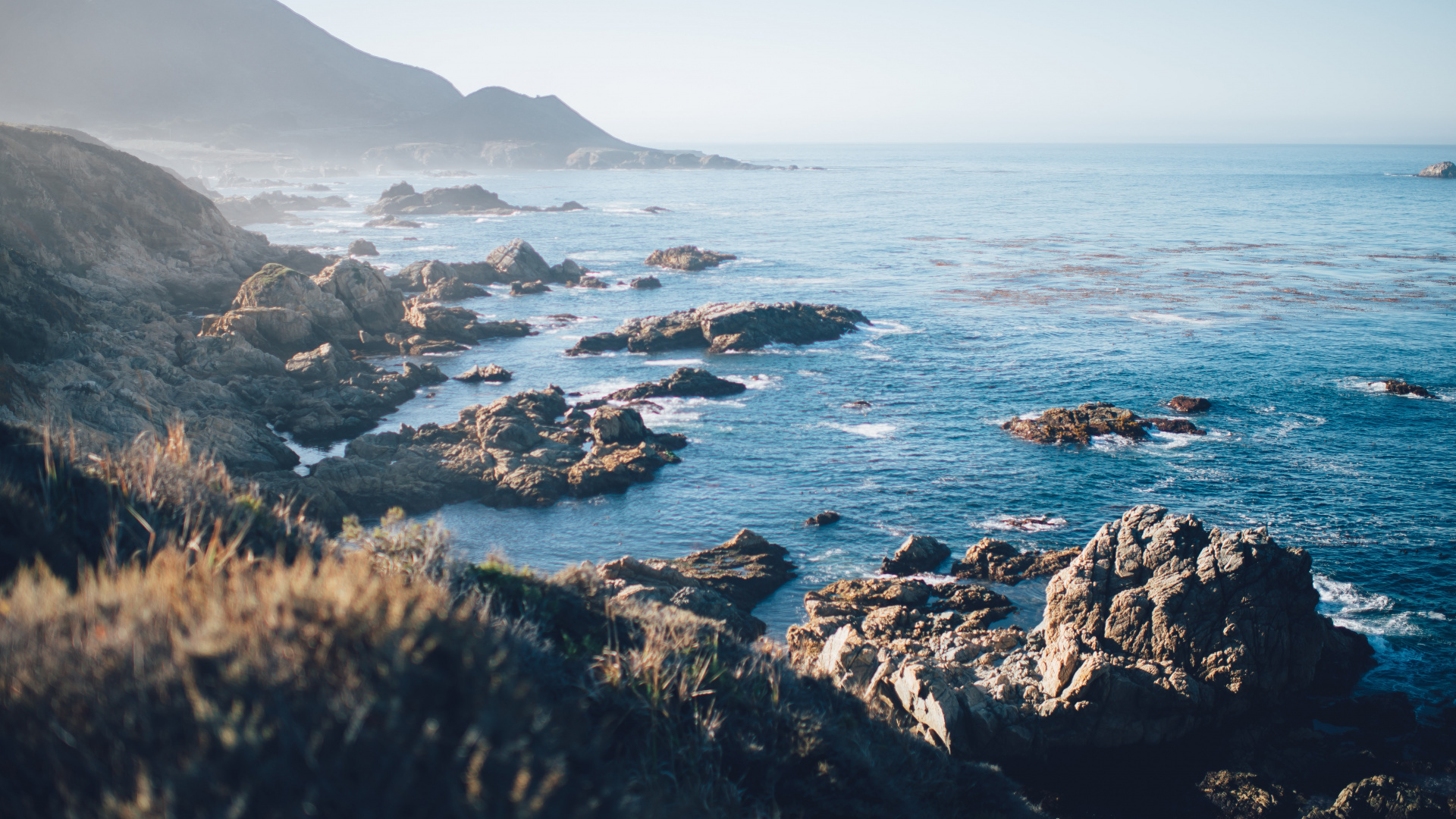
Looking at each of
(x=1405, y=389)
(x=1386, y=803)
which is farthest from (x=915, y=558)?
(x=1405, y=389)

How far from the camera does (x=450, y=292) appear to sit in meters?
71.2

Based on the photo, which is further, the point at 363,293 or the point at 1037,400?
the point at 363,293

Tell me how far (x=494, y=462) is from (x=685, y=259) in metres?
55.0

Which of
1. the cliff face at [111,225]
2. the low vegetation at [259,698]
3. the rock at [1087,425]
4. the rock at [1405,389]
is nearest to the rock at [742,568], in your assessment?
the rock at [1087,425]

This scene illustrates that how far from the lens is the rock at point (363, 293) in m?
54.8

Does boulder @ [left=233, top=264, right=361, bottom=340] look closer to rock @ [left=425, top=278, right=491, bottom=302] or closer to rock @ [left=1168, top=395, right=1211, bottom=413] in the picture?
rock @ [left=425, top=278, right=491, bottom=302]

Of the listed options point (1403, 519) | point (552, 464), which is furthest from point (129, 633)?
point (1403, 519)

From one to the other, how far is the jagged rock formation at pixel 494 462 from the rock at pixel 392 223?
90567 mm

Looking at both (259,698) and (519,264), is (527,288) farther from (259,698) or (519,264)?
(259,698)

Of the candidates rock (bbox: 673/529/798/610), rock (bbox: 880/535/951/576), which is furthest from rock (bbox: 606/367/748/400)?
rock (bbox: 880/535/951/576)

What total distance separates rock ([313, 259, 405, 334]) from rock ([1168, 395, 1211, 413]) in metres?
50.2

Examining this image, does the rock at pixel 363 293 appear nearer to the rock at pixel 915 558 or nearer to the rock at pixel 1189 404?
the rock at pixel 915 558

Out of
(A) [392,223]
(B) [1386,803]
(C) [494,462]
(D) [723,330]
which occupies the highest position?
(A) [392,223]

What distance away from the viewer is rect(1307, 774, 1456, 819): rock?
16.1 metres
